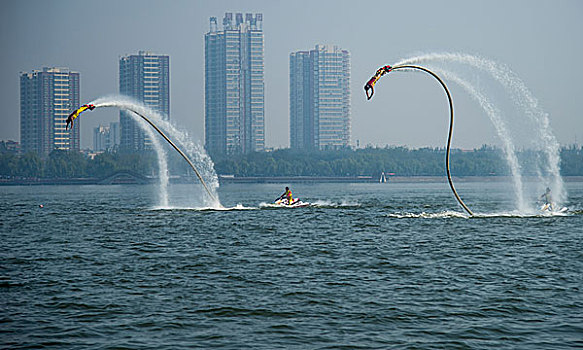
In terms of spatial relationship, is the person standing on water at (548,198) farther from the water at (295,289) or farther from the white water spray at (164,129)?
the white water spray at (164,129)

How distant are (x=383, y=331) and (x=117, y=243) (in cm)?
2955

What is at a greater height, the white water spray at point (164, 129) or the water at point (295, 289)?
the white water spray at point (164, 129)

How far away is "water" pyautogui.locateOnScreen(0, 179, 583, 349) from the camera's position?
23.5 m

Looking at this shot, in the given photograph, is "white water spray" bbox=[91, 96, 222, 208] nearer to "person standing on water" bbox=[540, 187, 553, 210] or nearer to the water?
the water

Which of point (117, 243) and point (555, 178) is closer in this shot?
point (117, 243)

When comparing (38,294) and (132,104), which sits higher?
(132,104)

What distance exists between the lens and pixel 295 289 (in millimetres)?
31109

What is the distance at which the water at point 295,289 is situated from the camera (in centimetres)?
2350

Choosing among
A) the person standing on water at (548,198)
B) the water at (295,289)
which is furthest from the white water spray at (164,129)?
the person standing on water at (548,198)

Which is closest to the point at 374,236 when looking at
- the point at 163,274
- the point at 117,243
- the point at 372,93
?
the point at 372,93

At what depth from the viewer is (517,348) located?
22047 millimetres

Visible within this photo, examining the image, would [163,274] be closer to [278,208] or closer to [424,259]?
[424,259]

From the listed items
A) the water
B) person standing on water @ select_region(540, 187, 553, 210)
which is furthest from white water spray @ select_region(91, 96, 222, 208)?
person standing on water @ select_region(540, 187, 553, 210)

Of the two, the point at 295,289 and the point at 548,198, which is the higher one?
the point at 548,198
